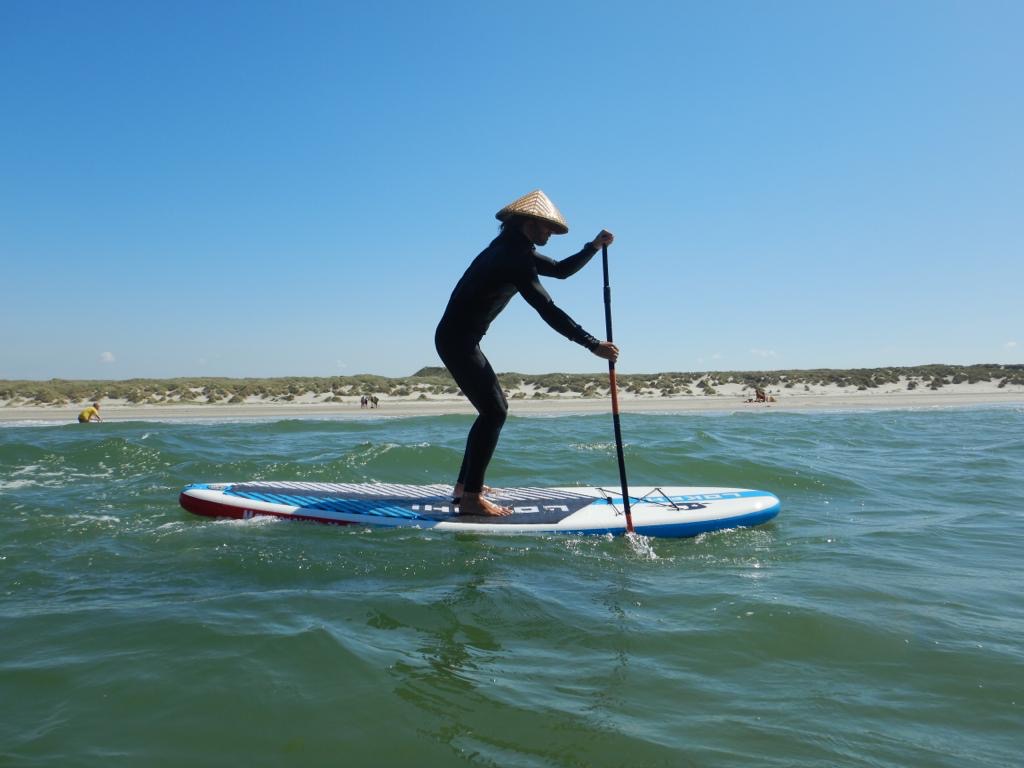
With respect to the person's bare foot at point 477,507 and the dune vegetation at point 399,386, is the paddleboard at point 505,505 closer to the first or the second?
the person's bare foot at point 477,507

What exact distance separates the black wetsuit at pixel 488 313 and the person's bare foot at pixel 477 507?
6 centimetres

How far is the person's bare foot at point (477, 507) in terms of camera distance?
5734 mm

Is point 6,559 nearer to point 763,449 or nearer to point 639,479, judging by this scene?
point 639,479

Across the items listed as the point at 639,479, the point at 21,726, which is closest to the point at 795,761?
the point at 21,726

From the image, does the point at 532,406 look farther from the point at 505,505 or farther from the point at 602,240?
the point at 602,240

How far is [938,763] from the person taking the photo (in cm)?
229

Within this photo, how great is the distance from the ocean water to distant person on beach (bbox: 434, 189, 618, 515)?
887mm

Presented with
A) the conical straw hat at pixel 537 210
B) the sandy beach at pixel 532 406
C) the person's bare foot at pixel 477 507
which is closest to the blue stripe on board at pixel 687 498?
the person's bare foot at pixel 477 507

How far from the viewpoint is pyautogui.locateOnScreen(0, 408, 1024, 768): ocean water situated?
2.36m

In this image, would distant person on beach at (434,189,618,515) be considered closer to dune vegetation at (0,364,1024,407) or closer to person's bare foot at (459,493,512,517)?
person's bare foot at (459,493,512,517)

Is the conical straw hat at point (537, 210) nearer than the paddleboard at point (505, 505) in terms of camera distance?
Yes

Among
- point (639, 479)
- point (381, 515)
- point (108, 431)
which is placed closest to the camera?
point (381, 515)

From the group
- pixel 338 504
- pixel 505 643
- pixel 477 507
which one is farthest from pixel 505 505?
pixel 505 643

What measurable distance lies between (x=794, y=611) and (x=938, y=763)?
1.31m
